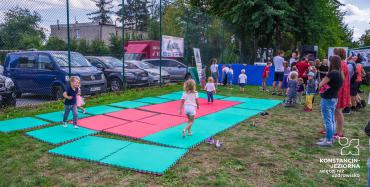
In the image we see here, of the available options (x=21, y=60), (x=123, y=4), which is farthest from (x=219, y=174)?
(x=123, y=4)

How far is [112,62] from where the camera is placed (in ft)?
46.4

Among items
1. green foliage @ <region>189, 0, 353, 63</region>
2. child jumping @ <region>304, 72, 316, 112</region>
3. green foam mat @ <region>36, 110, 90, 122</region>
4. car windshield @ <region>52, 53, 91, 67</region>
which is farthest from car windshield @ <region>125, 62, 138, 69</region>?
child jumping @ <region>304, 72, 316, 112</region>

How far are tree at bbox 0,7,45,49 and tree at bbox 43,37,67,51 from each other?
684 millimetres

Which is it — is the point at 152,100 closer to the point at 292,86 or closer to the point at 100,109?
the point at 100,109

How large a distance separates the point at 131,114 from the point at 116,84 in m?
5.22

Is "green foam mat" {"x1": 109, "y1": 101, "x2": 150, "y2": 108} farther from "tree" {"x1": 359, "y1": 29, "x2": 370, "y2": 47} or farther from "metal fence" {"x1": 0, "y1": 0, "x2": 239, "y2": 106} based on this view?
"tree" {"x1": 359, "y1": 29, "x2": 370, "y2": 47}

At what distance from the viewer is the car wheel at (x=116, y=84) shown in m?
13.7

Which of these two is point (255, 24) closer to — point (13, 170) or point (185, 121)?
point (185, 121)

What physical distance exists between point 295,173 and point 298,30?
54.1 ft

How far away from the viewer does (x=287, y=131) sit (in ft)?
23.7

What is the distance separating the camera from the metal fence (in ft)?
31.9

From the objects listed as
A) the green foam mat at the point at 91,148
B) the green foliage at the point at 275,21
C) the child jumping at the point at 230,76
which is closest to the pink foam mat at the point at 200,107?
the green foam mat at the point at 91,148

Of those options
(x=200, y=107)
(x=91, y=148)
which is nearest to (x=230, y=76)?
(x=200, y=107)

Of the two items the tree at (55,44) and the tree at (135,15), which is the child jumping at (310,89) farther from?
the tree at (55,44)
